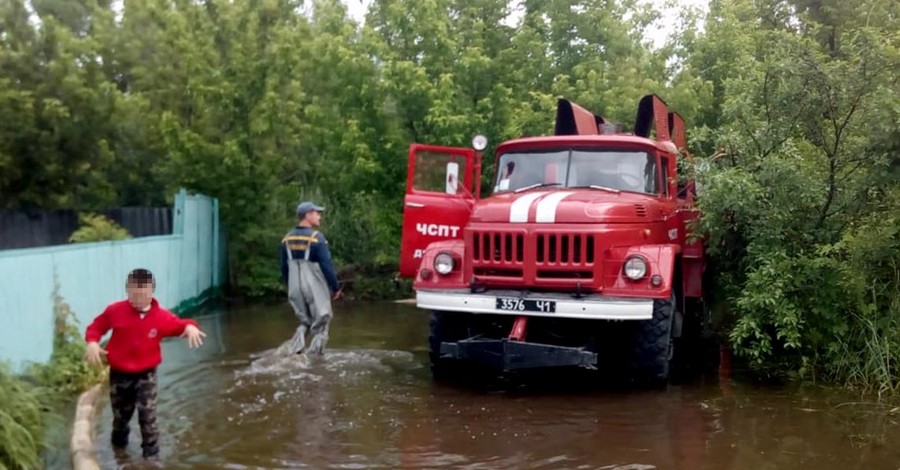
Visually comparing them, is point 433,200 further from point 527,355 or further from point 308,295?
point 527,355

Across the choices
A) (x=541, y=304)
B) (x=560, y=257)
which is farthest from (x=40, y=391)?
(x=560, y=257)

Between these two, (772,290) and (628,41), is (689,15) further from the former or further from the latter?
(772,290)

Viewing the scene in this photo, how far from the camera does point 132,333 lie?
6.19 m

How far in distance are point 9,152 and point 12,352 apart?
12875 mm

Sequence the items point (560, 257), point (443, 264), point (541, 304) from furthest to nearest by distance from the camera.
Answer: point (443, 264) → point (560, 257) → point (541, 304)

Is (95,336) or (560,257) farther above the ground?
(560,257)

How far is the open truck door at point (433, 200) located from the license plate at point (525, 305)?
180 centimetres

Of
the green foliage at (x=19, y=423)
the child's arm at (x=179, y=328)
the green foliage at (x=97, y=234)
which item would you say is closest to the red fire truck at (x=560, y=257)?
the child's arm at (x=179, y=328)

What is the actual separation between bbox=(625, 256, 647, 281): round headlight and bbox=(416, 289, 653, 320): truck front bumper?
0.24m

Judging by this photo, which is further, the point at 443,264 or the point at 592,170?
the point at 592,170

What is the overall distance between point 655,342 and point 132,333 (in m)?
4.57

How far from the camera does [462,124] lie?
15.8 meters

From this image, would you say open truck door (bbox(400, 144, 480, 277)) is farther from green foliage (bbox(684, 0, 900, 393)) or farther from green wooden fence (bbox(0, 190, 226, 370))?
green wooden fence (bbox(0, 190, 226, 370))

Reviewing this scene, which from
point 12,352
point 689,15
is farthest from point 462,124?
point 12,352
